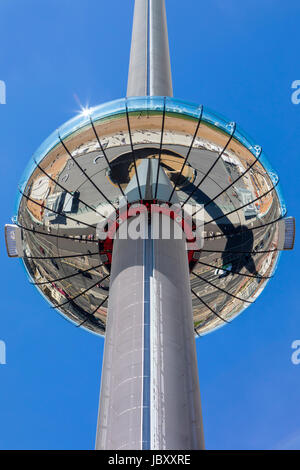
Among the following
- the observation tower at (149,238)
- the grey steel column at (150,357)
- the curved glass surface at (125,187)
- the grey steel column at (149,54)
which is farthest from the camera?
the grey steel column at (149,54)

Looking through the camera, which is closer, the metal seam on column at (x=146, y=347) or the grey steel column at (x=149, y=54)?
the metal seam on column at (x=146, y=347)

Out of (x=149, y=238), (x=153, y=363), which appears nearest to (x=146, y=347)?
(x=153, y=363)

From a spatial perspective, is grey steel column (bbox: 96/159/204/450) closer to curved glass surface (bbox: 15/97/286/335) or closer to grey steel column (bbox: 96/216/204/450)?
grey steel column (bbox: 96/216/204/450)

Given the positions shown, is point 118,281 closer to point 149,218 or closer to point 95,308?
point 149,218

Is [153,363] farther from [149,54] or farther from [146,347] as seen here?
[149,54]

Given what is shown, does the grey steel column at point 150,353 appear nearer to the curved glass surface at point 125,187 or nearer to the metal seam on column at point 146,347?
the metal seam on column at point 146,347

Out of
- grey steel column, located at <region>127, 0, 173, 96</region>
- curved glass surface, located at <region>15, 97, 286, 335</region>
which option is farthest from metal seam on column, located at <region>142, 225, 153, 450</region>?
grey steel column, located at <region>127, 0, 173, 96</region>

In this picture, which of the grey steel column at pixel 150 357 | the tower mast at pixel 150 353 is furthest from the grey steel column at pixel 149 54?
the grey steel column at pixel 150 357
